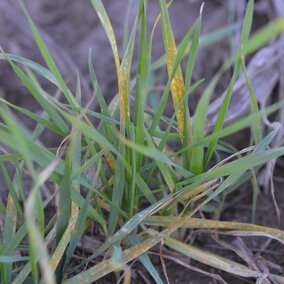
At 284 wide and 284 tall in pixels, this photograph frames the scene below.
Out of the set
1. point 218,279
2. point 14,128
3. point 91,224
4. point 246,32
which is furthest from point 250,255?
point 14,128

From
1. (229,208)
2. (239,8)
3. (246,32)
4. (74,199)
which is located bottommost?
(229,208)

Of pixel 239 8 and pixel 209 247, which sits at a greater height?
pixel 239 8

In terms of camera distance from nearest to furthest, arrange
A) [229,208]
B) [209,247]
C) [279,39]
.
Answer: [209,247]
[229,208]
[279,39]

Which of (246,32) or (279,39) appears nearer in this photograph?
(246,32)

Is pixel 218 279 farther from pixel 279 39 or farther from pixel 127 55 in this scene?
pixel 279 39

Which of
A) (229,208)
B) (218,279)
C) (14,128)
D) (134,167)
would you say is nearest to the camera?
(14,128)

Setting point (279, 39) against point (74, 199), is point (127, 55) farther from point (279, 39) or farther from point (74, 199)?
point (279, 39)
